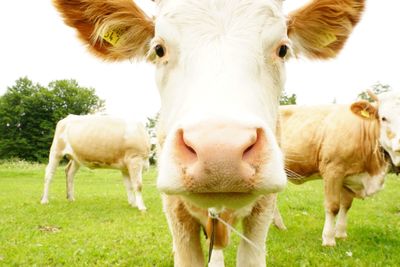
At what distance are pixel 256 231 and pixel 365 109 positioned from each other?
3.98 m

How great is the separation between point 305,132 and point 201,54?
5.49 metres

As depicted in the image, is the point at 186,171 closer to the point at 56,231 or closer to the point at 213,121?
the point at 213,121

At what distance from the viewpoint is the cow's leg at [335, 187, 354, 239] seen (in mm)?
6203

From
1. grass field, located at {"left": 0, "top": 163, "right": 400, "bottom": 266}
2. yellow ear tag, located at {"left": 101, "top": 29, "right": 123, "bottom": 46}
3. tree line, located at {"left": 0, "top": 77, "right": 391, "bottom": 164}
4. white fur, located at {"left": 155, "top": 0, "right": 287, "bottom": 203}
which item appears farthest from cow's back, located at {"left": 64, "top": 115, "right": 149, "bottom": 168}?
tree line, located at {"left": 0, "top": 77, "right": 391, "bottom": 164}

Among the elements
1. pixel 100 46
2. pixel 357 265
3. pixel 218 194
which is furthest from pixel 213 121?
pixel 357 265

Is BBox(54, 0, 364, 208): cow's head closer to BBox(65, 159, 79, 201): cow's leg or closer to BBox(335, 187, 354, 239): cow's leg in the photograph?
BBox(335, 187, 354, 239): cow's leg

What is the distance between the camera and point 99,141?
36.3ft

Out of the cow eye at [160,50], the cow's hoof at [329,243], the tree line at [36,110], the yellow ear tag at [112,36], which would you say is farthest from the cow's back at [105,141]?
the tree line at [36,110]

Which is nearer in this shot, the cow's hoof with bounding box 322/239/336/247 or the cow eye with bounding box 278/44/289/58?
the cow eye with bounding box 278/44/289/58

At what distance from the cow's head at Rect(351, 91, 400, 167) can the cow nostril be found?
4.82 meters

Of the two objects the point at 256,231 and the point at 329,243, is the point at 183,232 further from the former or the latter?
the point at 329,243

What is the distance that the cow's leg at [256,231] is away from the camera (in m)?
2.89

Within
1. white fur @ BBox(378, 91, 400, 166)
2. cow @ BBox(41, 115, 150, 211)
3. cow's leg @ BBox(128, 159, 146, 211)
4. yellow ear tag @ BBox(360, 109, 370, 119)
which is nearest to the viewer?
white fur @ BBox(378, 91, 400, 166)

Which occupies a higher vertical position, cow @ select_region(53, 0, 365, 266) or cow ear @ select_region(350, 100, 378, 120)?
cow @ select_region(53, 0, 365, 266)
